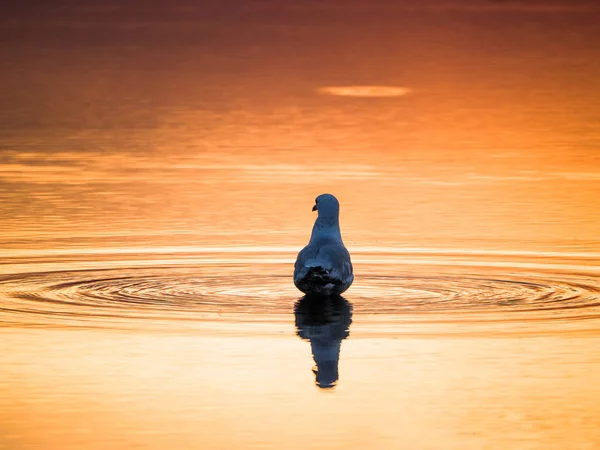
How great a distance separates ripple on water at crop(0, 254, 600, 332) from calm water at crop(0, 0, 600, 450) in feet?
0.17

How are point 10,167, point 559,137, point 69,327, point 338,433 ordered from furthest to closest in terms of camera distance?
point 559,137, point 10,167, point 69,327, point 338,433

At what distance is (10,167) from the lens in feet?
92.2

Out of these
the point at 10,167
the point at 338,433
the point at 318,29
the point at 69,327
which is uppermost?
the point at 318,29

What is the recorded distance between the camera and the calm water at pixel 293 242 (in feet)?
40.3

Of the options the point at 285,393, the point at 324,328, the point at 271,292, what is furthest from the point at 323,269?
the point at 285,393

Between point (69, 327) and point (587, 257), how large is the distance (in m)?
7.20

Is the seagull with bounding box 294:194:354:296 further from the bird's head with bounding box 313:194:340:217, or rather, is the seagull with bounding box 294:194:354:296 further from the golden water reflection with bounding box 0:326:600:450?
the golden water reflection with bounding box 0:326:600:450

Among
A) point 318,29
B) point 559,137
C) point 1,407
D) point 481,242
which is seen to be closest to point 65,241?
point 481,242

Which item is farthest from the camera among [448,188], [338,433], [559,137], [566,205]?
[559,137]

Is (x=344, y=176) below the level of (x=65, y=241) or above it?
above

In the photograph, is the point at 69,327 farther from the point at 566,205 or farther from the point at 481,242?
the point at 566,205

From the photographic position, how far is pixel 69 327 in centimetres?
1531

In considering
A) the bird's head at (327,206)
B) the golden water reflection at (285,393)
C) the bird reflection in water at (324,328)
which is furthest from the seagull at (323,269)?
the golden water reflection at (285,393)

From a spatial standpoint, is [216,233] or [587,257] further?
[216,233]
